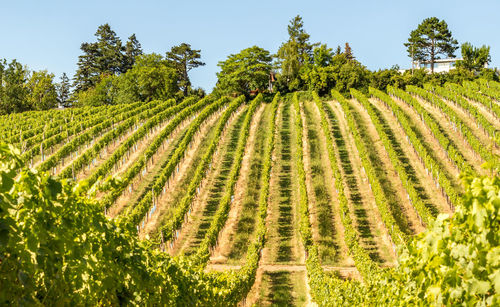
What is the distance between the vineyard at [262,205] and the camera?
4.58m

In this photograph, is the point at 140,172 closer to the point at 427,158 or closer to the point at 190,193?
the point at 190,193

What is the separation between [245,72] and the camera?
274 feet

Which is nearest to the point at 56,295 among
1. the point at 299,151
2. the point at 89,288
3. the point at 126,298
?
the point at 89,288

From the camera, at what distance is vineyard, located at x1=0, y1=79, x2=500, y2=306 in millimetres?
4582

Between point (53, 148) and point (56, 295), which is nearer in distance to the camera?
point (56, 295)

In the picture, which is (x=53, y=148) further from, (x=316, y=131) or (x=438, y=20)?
Answer: (x=438, y=20)

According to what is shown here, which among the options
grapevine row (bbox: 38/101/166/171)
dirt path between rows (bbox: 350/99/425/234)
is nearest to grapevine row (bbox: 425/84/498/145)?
dirt path between rows (bbox: 350/99/425/234)

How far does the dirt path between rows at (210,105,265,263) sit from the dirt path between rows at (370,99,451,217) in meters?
14.3

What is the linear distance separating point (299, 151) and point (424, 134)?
1412 centimetres

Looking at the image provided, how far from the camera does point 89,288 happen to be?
5961mm

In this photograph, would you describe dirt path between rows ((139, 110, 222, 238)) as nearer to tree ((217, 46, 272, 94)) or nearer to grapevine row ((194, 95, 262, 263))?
grapevine row ((194, 95, 262, 263))

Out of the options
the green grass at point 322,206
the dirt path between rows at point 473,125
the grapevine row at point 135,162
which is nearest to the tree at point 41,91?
the grapevine row at point 135,162

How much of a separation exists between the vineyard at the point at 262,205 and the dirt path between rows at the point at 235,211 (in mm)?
162

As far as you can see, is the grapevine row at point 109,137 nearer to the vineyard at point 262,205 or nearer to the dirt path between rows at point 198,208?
the vineyard at point 262,205
